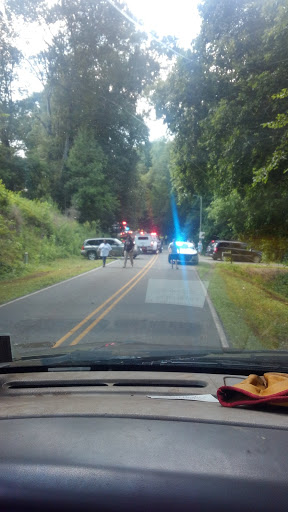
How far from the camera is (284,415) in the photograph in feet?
8.03

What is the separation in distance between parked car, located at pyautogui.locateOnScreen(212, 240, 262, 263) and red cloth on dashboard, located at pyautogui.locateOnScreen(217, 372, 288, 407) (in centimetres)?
2075

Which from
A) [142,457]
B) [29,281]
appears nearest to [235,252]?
[29,281]

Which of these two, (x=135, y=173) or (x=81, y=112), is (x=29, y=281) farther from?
(x=135, y=173)

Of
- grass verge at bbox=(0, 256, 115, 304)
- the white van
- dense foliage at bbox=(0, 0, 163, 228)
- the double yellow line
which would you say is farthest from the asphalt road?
the white van

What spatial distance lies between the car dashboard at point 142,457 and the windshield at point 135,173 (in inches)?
60.1

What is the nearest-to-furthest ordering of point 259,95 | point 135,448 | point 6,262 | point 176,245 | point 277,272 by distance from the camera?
point 135,448 → point 259,95 → point 277,272 → point 6,262 → point 176,245

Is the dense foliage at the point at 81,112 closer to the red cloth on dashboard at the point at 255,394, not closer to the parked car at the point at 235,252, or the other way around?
the parked car at the point at 235,252

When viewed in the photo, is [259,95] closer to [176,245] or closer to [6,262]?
[6,262]

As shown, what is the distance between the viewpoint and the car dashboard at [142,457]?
181cm

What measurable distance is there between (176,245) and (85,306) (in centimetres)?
1684

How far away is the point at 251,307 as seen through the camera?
42.3 feet

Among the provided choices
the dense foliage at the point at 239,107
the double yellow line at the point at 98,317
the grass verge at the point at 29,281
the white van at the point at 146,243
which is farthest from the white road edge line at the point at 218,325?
the white van at the point at 146,243

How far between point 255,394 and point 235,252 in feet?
83.7

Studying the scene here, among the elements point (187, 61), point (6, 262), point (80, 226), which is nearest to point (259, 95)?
point (187, 61)
